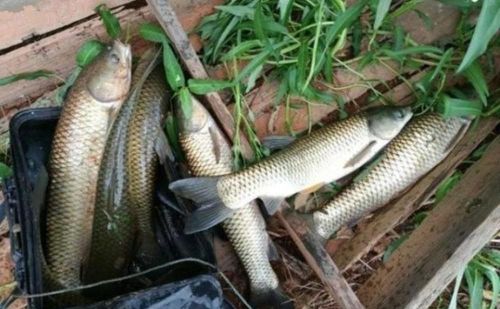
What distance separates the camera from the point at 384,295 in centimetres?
278

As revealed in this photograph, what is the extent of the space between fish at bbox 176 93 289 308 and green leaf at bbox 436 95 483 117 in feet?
2.60

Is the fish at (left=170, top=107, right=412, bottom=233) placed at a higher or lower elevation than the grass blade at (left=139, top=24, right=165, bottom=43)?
lower

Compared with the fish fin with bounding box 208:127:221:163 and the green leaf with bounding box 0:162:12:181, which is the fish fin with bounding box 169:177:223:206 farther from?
the green leaf with bounding box 0:162:12:181

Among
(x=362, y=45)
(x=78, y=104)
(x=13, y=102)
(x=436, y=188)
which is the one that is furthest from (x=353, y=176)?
(x=13, y=102)

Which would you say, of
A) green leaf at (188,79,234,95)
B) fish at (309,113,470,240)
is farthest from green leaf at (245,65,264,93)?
fish at (309,113,470,240)

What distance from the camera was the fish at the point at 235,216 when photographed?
2684 mm

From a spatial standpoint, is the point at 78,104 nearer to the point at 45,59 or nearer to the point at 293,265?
the point at 45,59

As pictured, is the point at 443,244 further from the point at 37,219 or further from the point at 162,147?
the point at 37,219

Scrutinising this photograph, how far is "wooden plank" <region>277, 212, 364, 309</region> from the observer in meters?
2.66

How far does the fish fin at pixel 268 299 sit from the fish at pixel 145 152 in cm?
44

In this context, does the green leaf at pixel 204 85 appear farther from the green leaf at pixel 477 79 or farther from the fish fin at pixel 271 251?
the green leaf at pixel 477 79

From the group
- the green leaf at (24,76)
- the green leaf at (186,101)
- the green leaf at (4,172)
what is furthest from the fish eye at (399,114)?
the green leaf at (4,172)

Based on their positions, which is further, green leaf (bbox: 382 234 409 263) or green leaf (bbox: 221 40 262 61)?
green leaf (bbox: 382 234 409 263)

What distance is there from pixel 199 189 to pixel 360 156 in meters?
0.65
